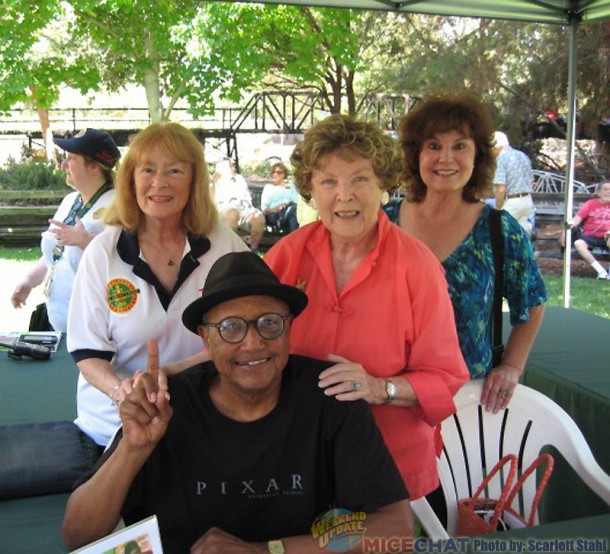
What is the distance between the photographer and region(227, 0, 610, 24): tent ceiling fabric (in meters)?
4.54

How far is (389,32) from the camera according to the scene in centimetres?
1244

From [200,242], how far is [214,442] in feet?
2.32

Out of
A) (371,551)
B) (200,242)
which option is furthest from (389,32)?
(371,551)

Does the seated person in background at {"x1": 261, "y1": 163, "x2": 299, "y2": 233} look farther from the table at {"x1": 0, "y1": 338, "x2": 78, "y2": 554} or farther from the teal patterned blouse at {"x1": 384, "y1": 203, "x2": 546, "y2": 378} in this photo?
the teal patterned blouse at {"x1": 384, "y1": 203, "x2": 546, "y2": 378}

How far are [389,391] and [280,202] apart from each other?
871 cm

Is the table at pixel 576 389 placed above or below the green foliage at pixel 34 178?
below

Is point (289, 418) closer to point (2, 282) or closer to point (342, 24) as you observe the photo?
point (2, 282)

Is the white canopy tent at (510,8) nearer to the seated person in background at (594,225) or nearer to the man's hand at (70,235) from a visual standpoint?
the man's hand at (70,235)

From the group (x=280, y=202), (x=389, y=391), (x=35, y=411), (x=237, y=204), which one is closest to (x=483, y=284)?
(x=389, y=391)

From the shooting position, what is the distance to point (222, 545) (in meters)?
1.48

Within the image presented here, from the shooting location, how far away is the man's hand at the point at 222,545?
4.85 feet

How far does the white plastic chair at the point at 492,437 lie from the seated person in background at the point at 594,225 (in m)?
6.87

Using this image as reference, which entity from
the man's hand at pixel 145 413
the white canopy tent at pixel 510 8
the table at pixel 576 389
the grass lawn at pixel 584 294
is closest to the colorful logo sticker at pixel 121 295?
the man's hand at pixel 145 413

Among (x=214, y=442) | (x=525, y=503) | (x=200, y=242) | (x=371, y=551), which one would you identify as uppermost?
(x=200, y=242)
